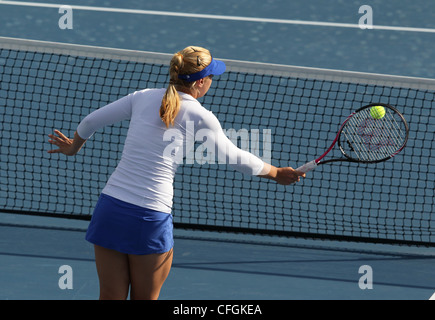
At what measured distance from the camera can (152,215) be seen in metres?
3.79

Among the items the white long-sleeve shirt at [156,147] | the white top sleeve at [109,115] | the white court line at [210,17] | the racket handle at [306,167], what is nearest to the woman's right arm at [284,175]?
the racket handle at [306,167]

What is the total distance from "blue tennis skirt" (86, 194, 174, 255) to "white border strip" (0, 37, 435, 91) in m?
2.78

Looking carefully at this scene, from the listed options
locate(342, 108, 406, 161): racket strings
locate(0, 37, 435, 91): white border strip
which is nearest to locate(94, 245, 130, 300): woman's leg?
locate(342, 108, 406, 161): racket strings

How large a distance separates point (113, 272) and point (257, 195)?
3519 mm

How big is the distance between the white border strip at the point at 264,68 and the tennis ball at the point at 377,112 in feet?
4.23

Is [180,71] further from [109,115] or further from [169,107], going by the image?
[109,115]

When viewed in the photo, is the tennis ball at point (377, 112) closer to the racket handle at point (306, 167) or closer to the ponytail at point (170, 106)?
the racket handle at point (306, 167)

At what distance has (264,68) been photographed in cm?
654

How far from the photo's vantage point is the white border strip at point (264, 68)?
20.9 feet

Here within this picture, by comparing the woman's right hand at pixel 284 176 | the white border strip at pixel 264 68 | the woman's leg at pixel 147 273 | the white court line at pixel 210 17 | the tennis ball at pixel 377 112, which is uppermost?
the white court line at pixel 210 17

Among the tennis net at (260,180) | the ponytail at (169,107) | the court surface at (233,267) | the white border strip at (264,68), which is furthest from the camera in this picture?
the tennis net at (260,180)

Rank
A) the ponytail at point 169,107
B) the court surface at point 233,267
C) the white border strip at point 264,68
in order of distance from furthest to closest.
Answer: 1. the white border strip at point 264,68
2. the court surface at point 233,267
3. the ponytail at point 169,107

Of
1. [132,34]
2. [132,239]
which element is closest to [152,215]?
[132,239]

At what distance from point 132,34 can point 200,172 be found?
11.1 ft
